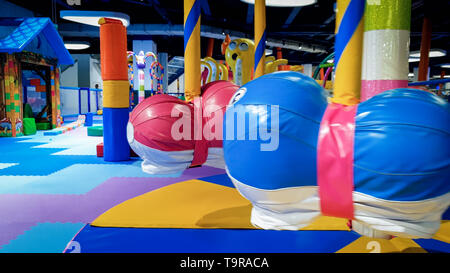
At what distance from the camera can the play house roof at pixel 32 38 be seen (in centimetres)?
645

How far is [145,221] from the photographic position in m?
1.91

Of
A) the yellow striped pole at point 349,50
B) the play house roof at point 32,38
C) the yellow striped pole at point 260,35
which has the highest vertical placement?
the play house roof at point 32,38

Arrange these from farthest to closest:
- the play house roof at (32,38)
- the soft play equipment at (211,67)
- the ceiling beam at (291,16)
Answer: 1. the ceiling beam at (291,16)
2. the play house roof at (32,38)
3. the soft play equipment at (211,67)

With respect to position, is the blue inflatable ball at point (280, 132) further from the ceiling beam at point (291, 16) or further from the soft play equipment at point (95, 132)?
the ceiling beam at point (291, 16)

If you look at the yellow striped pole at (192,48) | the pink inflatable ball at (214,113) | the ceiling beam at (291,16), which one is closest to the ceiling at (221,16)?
the ceiling beam at (291,16)

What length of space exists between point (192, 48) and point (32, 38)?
6.17 m

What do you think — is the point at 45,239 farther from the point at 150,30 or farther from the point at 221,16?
the point at 221,16

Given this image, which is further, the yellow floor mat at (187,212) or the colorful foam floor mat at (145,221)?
the yellow floor mat at (187,212)

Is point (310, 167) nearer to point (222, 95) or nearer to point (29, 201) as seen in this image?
point (222, 95)

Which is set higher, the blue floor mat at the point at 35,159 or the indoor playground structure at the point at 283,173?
the indoor playground structure at the point at 283,173

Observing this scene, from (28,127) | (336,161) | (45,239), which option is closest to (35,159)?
(45,239)

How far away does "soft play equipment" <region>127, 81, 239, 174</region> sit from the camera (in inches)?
79.0

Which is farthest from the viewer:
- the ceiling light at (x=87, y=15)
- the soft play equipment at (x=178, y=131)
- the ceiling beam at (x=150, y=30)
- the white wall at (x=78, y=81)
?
the white wall at (x=78, y=81)

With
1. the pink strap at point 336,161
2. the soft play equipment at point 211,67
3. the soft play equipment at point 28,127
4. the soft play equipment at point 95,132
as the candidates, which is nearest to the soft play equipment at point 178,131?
the pink strap at point 336,161
